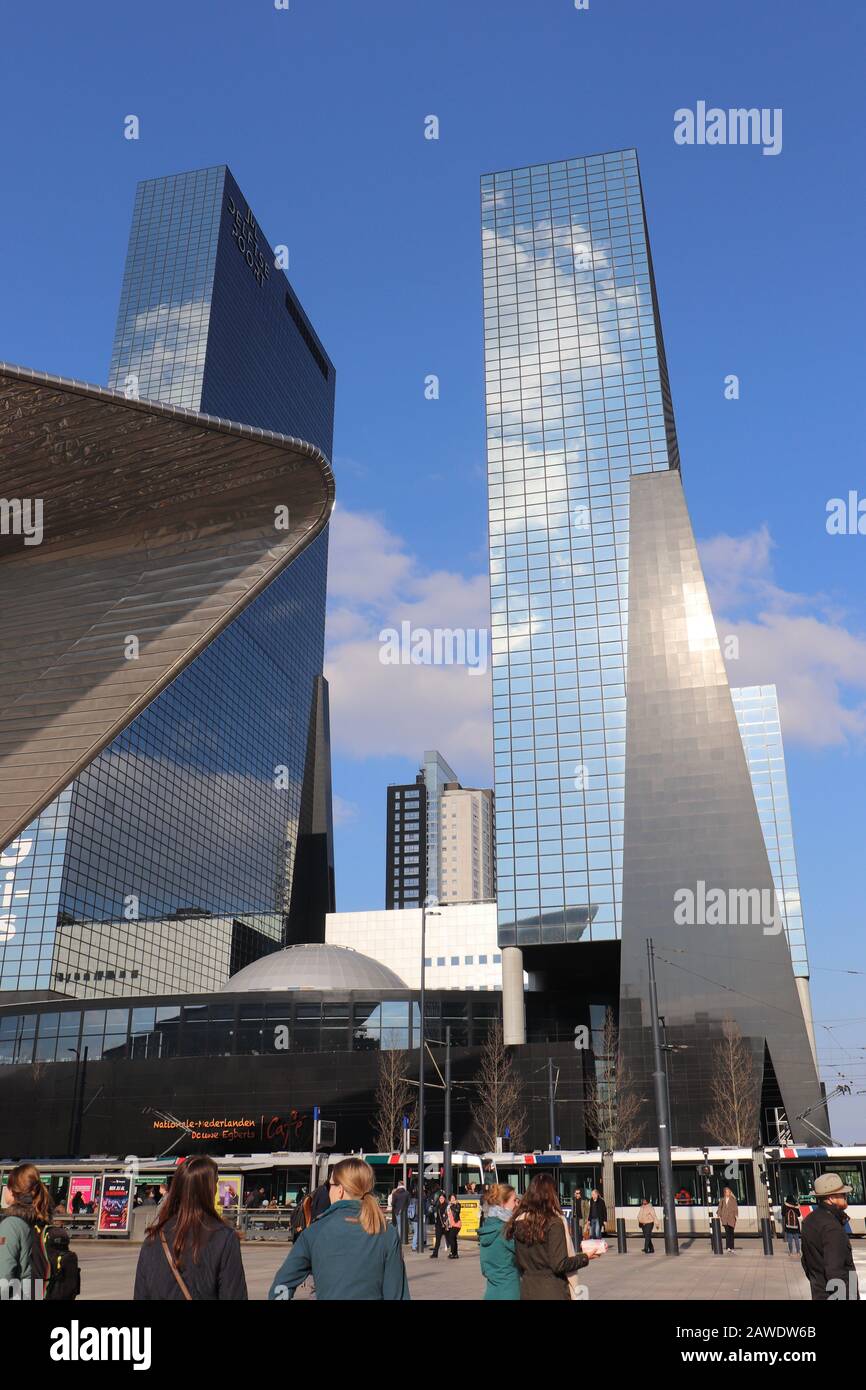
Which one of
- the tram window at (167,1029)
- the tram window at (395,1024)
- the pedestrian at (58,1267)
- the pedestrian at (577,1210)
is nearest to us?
the pedestrian at (58,1267)

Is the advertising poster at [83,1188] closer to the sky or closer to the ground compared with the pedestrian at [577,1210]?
closer to the sky

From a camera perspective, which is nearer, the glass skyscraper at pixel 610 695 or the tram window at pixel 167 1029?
the glass skyscraper at pixel 610 695

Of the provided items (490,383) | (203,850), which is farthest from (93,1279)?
(203,850)

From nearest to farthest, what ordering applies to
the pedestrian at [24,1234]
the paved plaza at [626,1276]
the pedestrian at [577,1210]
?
1. the pedestrian at [24,1234]
2. the paved plaza at [626,1276]
3. the pedestrian at [577,1210]

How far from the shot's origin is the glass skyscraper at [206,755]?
104 m

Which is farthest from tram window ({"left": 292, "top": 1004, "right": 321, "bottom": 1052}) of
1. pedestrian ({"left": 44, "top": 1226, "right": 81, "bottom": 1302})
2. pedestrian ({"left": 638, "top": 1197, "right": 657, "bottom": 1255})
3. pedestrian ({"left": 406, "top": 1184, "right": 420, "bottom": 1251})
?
pedestrian ({"left": 44, "top": 1226, "right": 81, "bottom": 1302})

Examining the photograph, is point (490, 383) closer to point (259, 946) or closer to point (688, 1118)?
point (688, 1118)

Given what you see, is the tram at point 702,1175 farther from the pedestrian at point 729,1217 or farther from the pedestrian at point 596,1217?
the pedestrian at point 729,1217

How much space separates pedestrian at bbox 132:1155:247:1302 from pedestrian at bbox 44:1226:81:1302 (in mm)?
3749

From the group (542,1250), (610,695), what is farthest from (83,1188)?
(610,695)

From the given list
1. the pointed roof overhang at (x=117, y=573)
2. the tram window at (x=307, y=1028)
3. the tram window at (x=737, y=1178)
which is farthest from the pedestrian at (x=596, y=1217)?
the tram window at (x=307, y=1028)

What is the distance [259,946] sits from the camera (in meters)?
142

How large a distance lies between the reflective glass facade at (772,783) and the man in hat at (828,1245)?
3428 inches

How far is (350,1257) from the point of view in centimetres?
534
